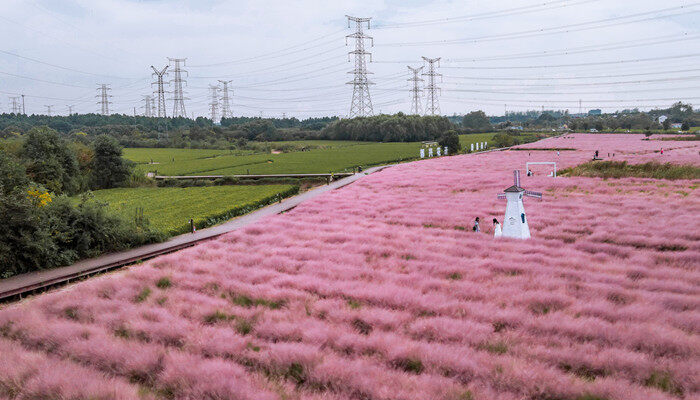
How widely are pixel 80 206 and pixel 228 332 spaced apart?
45.7ft

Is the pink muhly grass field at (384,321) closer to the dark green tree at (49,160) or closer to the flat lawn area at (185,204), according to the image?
the flat lawn area at (185,204)

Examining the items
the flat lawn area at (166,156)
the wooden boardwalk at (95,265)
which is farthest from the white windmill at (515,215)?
the flat lawn area at (166,156)

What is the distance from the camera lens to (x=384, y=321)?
10.1 meters

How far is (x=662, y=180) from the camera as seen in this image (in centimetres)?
3388

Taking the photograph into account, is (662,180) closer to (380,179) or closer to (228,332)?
(380,179)

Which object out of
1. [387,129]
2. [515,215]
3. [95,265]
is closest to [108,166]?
[95,265]

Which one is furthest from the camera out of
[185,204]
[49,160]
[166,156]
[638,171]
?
[166,156]

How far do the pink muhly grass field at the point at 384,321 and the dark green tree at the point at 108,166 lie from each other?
130 ft

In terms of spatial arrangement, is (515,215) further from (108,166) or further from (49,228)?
(108,166)

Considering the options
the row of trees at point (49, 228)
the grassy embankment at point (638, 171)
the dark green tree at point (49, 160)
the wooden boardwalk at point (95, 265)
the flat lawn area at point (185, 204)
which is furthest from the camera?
the dark green tree at point (49, 160)

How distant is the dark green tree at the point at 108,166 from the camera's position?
170 ft

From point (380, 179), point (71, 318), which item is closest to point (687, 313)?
point (71, 318)

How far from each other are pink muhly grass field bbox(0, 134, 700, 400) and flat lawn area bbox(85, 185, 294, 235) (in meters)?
7.87

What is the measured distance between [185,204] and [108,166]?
2461cm
